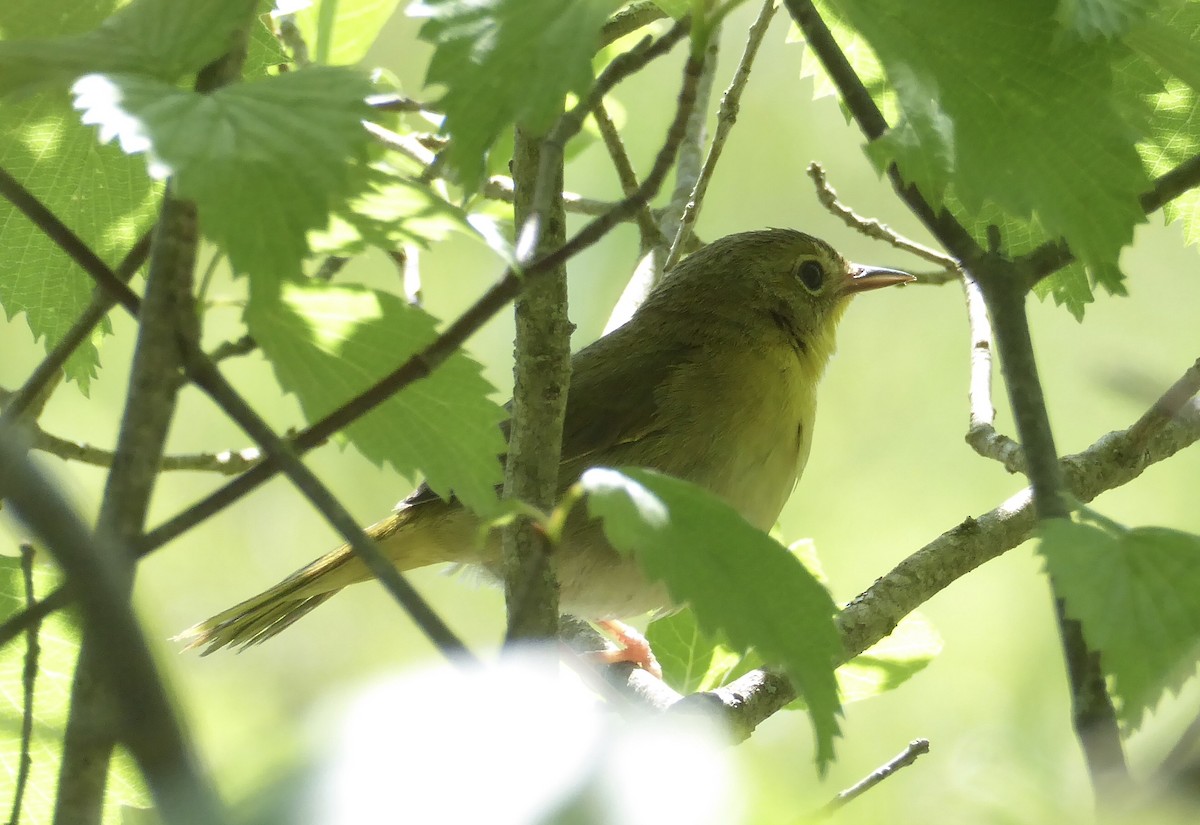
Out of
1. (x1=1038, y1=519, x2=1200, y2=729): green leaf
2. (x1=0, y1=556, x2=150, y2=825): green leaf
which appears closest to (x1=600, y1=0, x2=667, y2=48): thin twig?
(x1=0, y1=556, x2=150, y2=825): green leaf

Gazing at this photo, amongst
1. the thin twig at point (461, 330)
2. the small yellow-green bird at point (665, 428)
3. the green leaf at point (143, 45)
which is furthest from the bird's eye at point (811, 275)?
the green leaf at point (143, 45)

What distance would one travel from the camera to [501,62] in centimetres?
173

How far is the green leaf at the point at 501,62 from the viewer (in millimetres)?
1688

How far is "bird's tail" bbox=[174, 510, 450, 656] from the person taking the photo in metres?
4.71

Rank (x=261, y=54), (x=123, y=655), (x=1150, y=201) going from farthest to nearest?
(x=261, y=54) < (x=1150, y=201) < (x=123, y=655)

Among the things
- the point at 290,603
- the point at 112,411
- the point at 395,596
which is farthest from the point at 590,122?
the point at 112,411

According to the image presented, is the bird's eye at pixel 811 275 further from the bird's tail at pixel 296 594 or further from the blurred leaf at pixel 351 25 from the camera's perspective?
the blurred leaf at pixel 351 25

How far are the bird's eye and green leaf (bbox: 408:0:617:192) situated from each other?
3.73 metres

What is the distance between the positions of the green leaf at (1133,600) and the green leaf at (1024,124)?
1.83 ft

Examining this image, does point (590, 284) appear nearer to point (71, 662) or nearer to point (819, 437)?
point (819, 437)

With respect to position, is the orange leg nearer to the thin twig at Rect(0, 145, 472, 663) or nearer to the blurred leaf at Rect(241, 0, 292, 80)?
the blurred leaf at Rect(241, 0, 292, 80)

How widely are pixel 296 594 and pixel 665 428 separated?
1470 millimetres

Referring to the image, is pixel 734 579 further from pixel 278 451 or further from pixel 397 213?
pixel 397 213

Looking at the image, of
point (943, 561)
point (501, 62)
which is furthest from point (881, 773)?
point (501, 62)
